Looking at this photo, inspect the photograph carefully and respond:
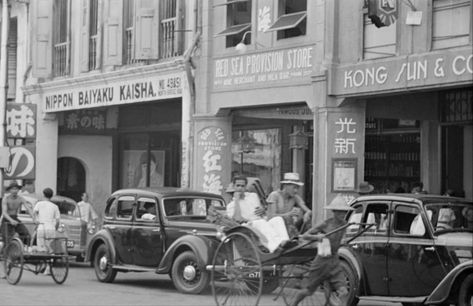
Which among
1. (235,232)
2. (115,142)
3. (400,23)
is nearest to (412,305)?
(235,232)

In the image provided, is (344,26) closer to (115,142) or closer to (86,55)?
(86,55)

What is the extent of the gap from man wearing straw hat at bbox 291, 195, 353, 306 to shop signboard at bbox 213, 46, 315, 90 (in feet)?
32.2

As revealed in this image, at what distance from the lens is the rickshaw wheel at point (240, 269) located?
565 inches

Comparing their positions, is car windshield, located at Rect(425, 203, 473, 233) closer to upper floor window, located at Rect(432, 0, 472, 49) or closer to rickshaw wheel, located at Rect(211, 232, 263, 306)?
rickshaw wheel, located at Rect(211, 232, 263, 306)

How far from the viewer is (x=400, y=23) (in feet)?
68.1

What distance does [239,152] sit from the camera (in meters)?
29.2

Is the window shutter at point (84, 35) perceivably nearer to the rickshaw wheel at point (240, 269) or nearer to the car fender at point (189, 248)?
the car fender at point (189, 248)

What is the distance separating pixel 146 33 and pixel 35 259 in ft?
33.0

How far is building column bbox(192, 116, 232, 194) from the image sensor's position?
26.0 m

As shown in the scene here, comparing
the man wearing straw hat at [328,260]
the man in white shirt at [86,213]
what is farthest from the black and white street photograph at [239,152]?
the man in white shirt at [86,213]

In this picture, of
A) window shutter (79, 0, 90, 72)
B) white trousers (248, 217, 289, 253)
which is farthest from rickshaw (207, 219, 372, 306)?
window shutter (79, 0, 90, 72)

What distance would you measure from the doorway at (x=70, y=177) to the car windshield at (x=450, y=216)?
22.6m

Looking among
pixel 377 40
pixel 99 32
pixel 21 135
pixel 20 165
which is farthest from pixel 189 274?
pixel 21 135

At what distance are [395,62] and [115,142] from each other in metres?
16.9
